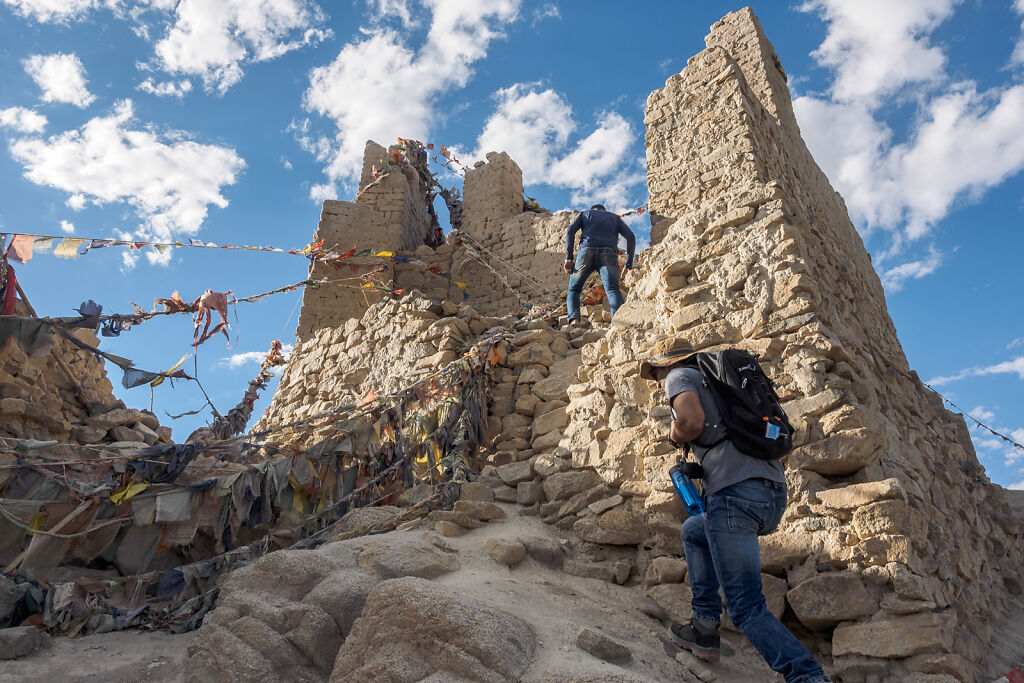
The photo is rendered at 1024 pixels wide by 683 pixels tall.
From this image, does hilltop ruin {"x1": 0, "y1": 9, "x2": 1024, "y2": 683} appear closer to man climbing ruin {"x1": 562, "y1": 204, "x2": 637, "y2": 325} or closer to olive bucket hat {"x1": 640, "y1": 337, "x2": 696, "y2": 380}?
man climbing ruin {"x1": 562, "y1": 204, "x2": 637, "y2": 325}

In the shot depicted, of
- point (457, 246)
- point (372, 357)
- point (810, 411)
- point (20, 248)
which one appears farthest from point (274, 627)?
point (457, 246)

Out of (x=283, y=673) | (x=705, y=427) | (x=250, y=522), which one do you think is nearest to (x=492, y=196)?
(x=250, y=522)

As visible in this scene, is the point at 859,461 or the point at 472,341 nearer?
the point at 859,461

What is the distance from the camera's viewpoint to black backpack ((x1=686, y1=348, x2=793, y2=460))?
252cm

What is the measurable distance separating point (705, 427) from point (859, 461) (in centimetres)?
85

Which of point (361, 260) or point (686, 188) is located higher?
point (361, 260)

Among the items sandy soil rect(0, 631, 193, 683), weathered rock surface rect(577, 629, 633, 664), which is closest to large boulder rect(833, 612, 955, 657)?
weathered rock surface rect(577, 629, 633, 664)

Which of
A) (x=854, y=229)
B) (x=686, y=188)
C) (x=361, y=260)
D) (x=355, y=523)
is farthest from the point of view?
(x=361, y=260)

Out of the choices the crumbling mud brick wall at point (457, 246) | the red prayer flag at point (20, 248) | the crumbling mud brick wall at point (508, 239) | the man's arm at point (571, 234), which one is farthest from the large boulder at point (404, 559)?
the crumbling mud brick wall at point (508, 239)

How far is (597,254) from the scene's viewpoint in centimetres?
579

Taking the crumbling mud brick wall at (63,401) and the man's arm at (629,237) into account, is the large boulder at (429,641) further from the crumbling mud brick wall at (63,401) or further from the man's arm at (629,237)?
the man's arm at (629,237)

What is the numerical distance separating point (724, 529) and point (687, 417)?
0.47 metres

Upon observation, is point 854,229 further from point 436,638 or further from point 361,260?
point 436,638

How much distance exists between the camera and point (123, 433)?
5.81 m
